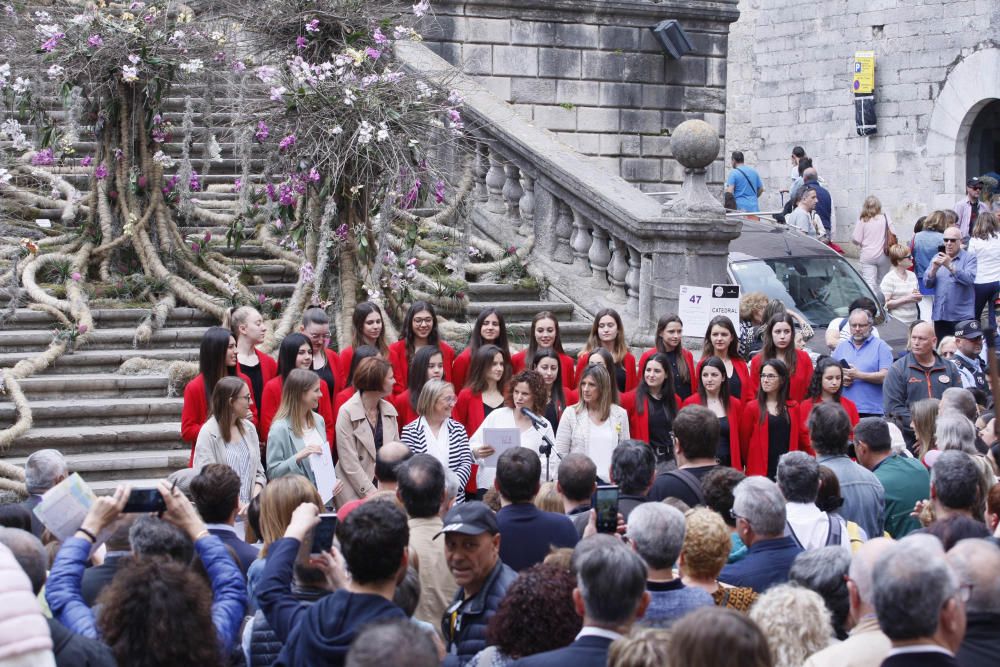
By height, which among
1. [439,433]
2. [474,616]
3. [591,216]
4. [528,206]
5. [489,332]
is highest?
[528,206]

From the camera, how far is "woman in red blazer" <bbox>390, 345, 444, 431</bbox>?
834 centimetres

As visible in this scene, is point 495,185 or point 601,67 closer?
point 495,185

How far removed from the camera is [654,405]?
8.62 metres

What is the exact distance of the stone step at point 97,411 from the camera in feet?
31.1

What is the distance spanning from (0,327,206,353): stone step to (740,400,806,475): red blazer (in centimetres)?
439

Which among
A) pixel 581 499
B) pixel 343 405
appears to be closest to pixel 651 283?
pixel 343 405

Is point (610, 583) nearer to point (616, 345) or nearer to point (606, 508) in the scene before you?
point (606, 508)

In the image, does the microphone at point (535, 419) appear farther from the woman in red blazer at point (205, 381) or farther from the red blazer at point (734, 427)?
the woman in red blazer at point (205, 381)

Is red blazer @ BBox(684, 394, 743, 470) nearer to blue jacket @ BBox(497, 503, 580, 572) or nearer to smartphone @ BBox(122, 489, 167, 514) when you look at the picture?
blue jacket @ BBox(497, 503, 580, 572)

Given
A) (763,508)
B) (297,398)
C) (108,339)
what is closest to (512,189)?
(108,339)

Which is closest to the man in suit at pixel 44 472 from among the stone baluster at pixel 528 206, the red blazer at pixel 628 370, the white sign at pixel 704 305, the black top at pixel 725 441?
the red blazer at pixel 628 370

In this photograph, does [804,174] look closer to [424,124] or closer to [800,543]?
[424,124]

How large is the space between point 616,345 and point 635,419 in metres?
0.87

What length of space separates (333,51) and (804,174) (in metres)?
9.70
